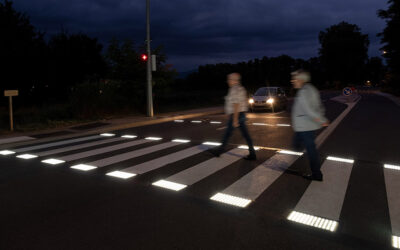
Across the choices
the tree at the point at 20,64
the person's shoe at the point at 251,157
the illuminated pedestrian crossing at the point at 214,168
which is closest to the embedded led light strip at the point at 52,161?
the illuminated pedestrian crossing at the point at 214,168

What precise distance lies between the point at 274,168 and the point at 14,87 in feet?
71.9

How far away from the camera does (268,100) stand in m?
18.7

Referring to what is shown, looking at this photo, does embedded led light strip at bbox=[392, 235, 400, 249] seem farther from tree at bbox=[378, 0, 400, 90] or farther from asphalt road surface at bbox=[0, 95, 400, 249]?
tree at bbox=[378, 0, 400, 90]

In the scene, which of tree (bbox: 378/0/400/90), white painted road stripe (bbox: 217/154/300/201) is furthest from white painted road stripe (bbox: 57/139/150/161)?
tree (bbox: 378/0/400/90)

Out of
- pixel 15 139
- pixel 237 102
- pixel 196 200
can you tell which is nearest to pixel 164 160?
pixel 237 102

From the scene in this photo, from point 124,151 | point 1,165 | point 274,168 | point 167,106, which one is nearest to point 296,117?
point 274,168

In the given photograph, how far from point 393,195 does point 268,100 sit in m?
14.4

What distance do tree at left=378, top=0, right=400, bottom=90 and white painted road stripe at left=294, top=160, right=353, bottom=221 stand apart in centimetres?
3959

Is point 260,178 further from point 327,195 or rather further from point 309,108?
point 309,108

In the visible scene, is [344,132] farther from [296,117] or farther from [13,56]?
[13,56]

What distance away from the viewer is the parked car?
736 inches

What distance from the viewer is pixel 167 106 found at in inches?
925

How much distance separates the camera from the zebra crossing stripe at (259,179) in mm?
4668

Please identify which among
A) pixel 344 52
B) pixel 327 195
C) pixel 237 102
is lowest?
pixel 327 195
